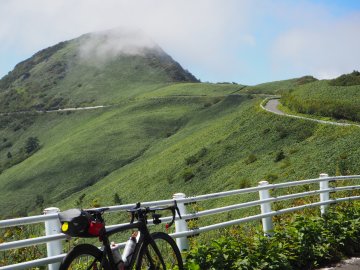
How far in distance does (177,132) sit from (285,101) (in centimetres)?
3343

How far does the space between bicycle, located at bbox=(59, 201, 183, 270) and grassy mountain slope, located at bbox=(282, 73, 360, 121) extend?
6658 centimetres

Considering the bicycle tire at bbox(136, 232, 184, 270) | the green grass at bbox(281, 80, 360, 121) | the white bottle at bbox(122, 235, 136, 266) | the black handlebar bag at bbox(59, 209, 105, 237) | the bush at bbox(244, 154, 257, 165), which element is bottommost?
the bush at bbox(244, 154, 257, 165)

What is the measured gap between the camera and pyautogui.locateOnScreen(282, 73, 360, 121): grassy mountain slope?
72.1 metres

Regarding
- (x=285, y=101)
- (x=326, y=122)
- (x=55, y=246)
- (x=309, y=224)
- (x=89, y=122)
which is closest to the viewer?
(x=55, y=246)

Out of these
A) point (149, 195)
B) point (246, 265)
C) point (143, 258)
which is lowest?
point (149, 195)

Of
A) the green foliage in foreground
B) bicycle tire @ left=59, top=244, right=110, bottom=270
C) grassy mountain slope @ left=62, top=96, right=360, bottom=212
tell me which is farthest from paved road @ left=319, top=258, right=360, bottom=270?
grassy mountain slope @ left=62, top=96, right=360, bottom=212

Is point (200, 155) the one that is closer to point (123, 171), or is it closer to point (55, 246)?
point (123, 171)

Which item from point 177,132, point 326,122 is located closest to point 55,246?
point 326,122

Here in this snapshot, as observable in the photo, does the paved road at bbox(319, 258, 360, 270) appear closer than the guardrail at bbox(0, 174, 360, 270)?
No

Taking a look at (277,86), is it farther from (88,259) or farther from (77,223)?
(77,223)

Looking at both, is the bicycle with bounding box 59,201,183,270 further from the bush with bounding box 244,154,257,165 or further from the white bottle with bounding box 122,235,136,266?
the bush with bounding box 244,154,257,165

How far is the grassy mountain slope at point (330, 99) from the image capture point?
72.1m

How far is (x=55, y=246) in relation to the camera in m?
6.38

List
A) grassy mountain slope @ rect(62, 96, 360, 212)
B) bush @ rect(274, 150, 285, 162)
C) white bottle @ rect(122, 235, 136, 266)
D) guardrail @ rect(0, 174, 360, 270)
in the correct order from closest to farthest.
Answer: guardrail @ rect(0, 174, 360, 270) → white bottle @ rect(122, 235, 136, 266) → grassy mountain slope @ rect(62, 96, 360, 212) → bush @ rect(274, 150, 285, 162)
